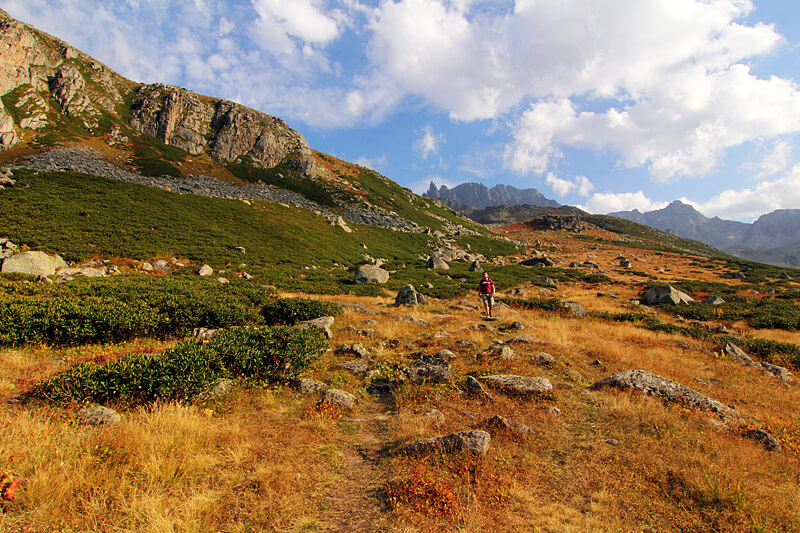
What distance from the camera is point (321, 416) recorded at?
A: 687 centimetres

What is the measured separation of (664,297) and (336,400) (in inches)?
1200

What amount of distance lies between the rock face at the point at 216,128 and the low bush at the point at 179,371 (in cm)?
6714

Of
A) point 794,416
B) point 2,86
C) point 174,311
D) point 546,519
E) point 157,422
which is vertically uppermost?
point 2,86

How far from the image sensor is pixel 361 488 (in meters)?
4.91

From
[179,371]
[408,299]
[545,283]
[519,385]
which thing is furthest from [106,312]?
[545,283]

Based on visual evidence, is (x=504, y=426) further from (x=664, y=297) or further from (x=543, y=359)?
(x=664, y=297)

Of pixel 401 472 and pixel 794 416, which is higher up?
pixel 401 472

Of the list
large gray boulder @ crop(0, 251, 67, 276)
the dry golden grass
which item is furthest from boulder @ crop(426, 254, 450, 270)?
large gray boulder @ crop(0, 251, 67, 276)

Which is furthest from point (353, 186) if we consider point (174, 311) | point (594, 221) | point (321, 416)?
point (594, 221)

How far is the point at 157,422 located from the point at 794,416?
49.3 feet

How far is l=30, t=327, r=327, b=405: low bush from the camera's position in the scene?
19.7ft

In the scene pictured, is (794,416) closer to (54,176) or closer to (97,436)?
(97,436)

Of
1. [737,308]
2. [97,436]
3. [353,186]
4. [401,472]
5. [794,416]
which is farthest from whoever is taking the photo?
[353,186]

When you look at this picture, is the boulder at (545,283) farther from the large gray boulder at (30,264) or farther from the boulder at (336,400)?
the large gray boulder at (30,264)
